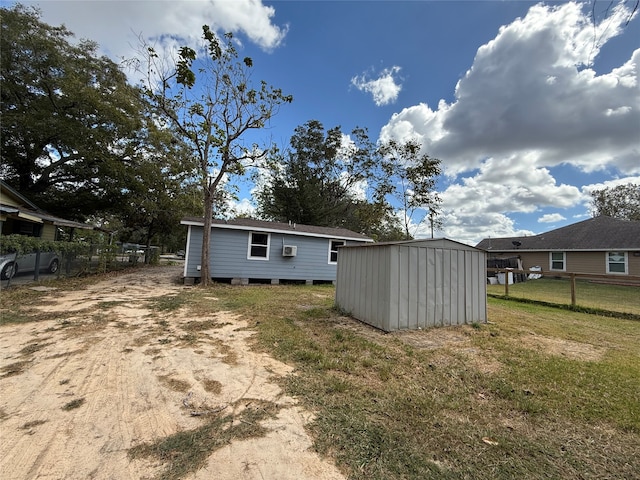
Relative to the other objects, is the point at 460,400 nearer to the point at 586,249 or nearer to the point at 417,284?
the point at 417,284

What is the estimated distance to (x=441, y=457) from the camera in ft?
5.97

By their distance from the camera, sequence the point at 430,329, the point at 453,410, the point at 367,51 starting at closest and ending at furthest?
the point at 453,410 < the point at 430,329 < the point at 367,51

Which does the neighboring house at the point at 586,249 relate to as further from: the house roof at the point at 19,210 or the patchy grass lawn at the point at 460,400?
the house roof at the point at 19,210

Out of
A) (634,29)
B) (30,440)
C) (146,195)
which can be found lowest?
(30,440)

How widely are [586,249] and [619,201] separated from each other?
15227 millimetres

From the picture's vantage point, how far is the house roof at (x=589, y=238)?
49.9ft

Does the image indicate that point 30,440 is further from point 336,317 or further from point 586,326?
point 586,326

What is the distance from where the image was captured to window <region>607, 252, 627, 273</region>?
592 inches

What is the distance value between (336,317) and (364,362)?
2.36 m

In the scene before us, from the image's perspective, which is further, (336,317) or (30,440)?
(336,317)

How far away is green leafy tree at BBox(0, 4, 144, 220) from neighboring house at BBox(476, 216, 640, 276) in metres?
21.7

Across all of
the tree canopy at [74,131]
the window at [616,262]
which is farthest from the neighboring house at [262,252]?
the window at [616,262]

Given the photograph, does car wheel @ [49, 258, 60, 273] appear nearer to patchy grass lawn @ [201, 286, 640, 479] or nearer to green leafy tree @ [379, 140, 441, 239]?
patchy grass lawn @ [201, 286, 640, 479]

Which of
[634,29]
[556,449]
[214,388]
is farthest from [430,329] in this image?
[634,29]
